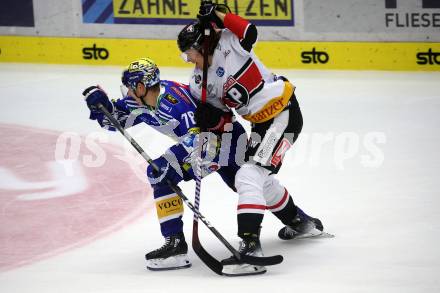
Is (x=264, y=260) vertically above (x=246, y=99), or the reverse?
(x=246, y=99)

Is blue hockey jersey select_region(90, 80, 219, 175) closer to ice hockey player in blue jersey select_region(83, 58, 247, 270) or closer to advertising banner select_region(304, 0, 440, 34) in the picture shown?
ice hockey player in blue jersey select_region(83, 58, 247, 270)

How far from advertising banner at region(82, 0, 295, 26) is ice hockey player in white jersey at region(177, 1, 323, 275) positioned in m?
4.32

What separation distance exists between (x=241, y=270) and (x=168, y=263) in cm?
39

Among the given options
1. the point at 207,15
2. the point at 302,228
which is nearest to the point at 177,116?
the point at 207,15

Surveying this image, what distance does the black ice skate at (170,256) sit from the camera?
4.50 metres

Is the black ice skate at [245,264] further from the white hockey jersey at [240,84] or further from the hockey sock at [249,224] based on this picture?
the white hockey jersey at [240,84]

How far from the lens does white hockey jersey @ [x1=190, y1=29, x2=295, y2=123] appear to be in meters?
4.41

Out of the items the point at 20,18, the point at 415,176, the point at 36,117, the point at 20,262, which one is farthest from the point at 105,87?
the point at 20,262

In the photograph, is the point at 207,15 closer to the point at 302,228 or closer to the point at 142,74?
the point at 142,74

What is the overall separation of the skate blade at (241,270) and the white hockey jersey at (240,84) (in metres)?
0.70

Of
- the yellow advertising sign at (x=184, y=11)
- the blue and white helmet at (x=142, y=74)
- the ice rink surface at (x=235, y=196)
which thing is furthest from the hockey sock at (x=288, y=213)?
the yellow advertising sign at (x=184, y=11)

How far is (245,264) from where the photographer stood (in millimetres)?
4309

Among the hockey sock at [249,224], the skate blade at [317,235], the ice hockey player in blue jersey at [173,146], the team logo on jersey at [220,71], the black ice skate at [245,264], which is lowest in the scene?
the skate blade at [317,235]

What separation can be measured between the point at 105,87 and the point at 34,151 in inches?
67.3
